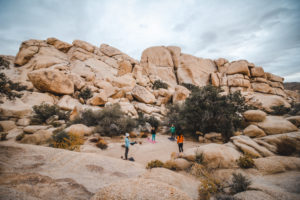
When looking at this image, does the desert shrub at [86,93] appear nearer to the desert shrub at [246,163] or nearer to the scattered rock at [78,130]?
the scattered rock at [78,130]

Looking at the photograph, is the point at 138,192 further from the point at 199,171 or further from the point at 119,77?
the point at 119,77

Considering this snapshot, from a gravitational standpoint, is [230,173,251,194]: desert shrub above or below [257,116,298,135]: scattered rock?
below

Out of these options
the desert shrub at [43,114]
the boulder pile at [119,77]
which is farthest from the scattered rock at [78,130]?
the desert shrub at [43,114]

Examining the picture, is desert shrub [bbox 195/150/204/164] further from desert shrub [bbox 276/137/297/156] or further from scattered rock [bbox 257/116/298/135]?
scattered rock [bbox 257/116/298/135]

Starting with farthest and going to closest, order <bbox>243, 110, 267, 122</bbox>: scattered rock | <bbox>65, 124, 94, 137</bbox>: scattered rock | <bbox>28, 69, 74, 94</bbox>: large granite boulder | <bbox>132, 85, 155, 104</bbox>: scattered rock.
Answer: <bbox>132, 85, 155, 104</bbox>: scattered rock < <bbox>28, 69, 74, 94</bbox>: large granite boulder < <bbox>65, 124, 94, 137</bbox>: scattered rock < <bbox>243, 110, 267, 122</bbox>: scattered rock

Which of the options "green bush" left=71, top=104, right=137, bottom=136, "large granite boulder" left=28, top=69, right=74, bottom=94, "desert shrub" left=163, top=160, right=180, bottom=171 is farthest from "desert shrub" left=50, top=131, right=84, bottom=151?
"large granite boulder" left=28, top=69, right=74, bottom=94

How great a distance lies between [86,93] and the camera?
833 inches

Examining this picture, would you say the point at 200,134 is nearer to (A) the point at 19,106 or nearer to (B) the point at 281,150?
(B) the point at 281,150

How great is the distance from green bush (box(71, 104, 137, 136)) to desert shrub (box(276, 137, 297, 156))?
440 inches

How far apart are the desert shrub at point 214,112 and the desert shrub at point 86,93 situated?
17.7 m

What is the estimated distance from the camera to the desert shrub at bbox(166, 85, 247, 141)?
1005cm

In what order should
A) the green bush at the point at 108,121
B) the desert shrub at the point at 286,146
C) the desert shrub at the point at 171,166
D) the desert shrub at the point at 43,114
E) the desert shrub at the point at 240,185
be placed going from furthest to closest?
the desert shrub at the point at 43,114 < the green bush at the point at 108,121 < the desert shrub at the point at 286,146 < the desert shrub at the point at 171,166 < the desert shrub at the point at 240,185

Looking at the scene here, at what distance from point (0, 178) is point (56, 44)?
42.8 metres

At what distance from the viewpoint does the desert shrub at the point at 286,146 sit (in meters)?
5.77
